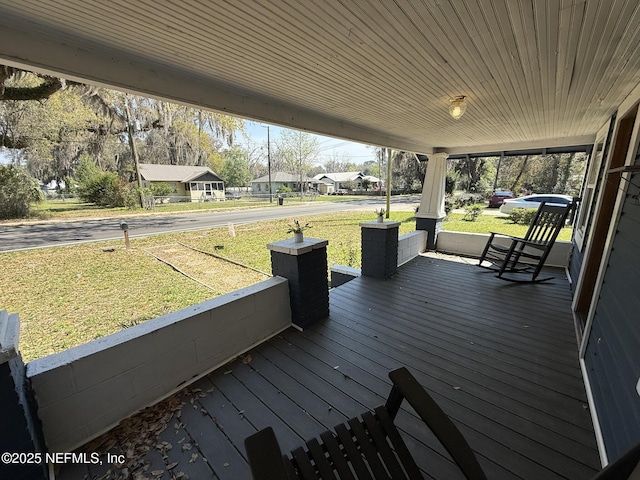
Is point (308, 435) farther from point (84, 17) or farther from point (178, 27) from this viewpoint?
point (84, 17)

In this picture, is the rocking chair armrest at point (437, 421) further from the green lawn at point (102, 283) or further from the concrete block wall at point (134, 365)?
the green lawn at point (102, 283)

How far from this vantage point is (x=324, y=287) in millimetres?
2797

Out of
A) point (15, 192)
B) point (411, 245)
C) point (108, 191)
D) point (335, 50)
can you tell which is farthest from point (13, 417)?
point (108, 191)

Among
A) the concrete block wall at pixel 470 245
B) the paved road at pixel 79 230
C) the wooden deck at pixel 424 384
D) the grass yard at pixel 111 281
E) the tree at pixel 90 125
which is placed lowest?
the grass yard at pixel 111 281

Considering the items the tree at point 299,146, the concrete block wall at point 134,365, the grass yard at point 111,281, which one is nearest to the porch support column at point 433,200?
the grass yard at point 111,281

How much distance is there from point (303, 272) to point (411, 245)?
3.07 m

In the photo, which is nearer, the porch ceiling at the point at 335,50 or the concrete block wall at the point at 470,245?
the porch ceiling at the point at 335,50

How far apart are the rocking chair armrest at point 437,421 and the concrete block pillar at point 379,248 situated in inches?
108

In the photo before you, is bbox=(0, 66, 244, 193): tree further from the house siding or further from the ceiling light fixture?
the house siding

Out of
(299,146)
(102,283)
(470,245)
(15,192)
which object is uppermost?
(299,146)

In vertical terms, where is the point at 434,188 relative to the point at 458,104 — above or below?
below

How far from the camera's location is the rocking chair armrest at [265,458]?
778 millimetres

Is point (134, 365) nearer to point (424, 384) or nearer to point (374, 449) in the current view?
point (374, 449)

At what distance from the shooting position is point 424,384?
6.29 ft
